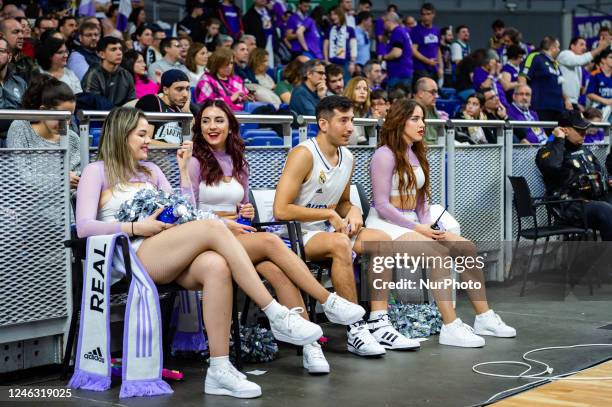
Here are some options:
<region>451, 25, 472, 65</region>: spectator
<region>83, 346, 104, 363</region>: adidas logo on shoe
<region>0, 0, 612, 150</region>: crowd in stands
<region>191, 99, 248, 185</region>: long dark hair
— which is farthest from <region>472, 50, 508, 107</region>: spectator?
<region>83, 346, 104, 363</region>: adidas logo on shoe

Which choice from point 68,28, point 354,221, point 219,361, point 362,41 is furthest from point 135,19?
point 219,361

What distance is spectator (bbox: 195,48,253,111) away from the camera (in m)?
8.44

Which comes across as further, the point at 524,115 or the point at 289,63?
the point at 524,115

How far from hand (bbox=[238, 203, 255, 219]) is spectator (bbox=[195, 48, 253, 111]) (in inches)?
119

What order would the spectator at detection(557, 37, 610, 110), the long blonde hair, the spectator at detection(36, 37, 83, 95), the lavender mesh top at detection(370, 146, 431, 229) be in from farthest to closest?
the spectator at detection(557, 37, 610, 110)
the spectator at detection(36, 37, 83, 95)
the lavender mesh top at detection(370, 146, 431, 229)
the long blonde hair

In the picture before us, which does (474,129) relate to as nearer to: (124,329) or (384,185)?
(384,185)

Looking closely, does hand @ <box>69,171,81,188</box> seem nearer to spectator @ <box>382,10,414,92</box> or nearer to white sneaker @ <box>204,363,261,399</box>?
white sneaker @ <box>204,363,261,399</box>

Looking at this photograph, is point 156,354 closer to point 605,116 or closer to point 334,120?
point 334,120

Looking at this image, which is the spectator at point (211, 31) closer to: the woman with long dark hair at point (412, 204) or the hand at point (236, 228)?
the woman with long dark hair at point (412, 204)

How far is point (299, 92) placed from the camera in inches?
327

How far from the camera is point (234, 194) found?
18.1ft

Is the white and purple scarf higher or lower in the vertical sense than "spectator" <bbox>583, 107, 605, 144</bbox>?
lower

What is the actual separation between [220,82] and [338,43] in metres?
4.86

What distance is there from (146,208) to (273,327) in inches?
34.4
